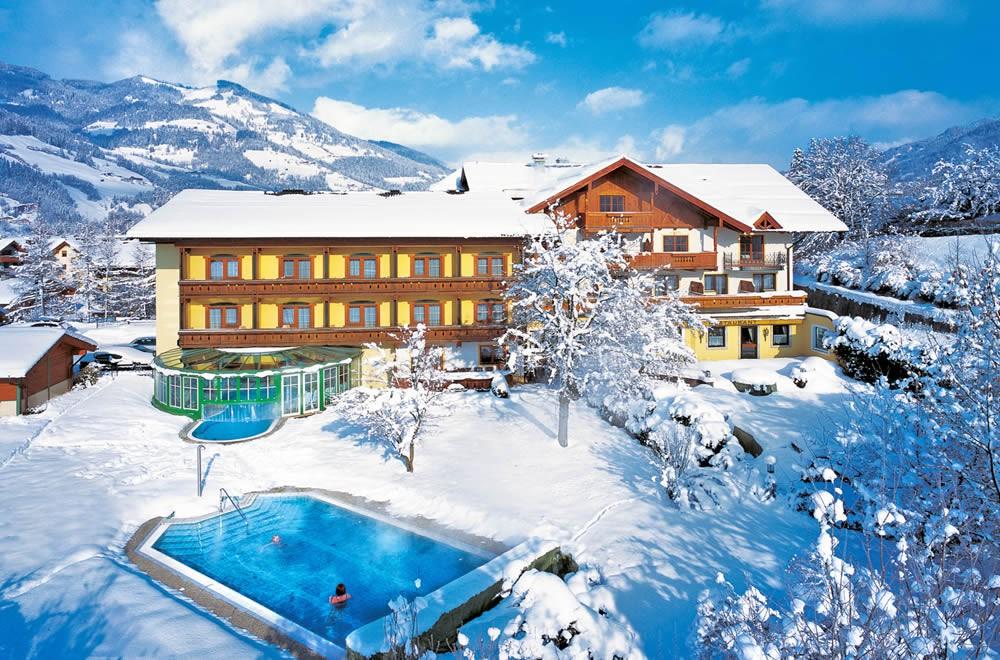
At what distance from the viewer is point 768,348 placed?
34.3m

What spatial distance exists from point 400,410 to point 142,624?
35.3 feet

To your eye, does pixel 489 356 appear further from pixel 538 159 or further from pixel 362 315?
pixel 538 159

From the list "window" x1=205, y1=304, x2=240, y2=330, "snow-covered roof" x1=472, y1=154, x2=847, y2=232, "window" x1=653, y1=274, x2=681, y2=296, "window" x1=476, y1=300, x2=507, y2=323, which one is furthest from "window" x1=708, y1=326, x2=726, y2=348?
"window" x1=205, y1=304, x2=240, y2=330

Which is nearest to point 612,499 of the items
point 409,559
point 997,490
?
point 409,559

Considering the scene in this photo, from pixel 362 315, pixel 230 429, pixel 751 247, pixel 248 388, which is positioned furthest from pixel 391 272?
pixel 751 247

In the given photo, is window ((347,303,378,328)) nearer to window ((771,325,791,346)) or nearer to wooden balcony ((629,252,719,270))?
wooden balcony ((629,252,719,270))

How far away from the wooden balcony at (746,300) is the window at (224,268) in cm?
2433

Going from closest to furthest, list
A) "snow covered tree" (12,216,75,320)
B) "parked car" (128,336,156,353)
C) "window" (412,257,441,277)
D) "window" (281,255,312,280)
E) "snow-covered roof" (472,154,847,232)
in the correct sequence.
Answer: "window" (281,255,312,280), "window" (412,257,441,277), "snow-covered roof" (472,154,847,232), "parked car" (128,336,156,353), "snow covered tree" (12,216,75,320)

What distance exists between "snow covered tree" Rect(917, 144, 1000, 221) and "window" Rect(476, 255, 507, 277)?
35.6 m

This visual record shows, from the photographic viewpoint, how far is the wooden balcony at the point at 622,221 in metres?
33.3

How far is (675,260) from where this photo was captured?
32969 millimetres

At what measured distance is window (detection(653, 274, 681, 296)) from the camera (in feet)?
112

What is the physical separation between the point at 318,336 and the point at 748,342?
24.6 meters

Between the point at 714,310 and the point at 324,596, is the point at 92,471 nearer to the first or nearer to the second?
the point at 324,596
